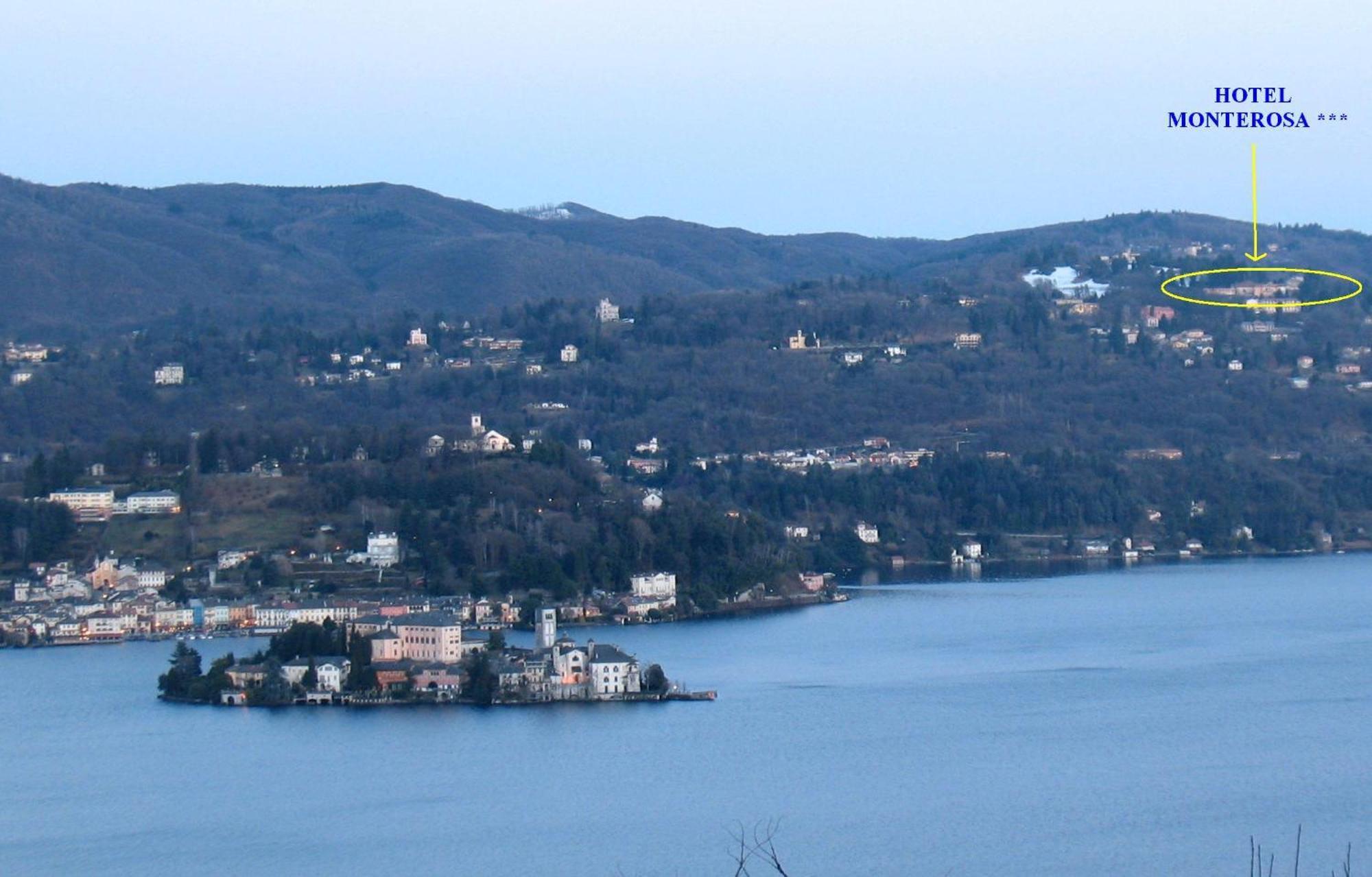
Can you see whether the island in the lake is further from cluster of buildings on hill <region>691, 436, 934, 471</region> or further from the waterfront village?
cluster of buildings on hill <region>691, 436, 934, 471</region>

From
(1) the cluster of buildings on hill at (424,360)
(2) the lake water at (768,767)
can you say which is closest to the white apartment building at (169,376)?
(1) the cluster of buildings on hill at (424,360)

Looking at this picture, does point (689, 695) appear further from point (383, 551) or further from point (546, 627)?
point (383, 551)

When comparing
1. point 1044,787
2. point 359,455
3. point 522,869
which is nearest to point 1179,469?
point 359,455

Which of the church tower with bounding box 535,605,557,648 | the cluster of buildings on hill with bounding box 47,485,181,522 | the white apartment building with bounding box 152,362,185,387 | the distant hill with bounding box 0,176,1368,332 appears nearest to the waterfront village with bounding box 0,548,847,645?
the cluster of buildings on hill with bounding box 47,485,181,522

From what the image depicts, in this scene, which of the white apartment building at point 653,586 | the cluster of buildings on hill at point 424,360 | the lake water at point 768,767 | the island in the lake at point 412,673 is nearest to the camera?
the lake water at point 768,767

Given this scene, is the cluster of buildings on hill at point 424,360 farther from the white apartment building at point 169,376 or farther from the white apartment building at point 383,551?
the white apartment building at point 383,551

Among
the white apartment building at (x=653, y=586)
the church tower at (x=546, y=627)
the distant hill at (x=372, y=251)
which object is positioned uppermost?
the distant hill at (x=372, y=251)

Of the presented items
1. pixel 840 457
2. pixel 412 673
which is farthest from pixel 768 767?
pixel 840 457
